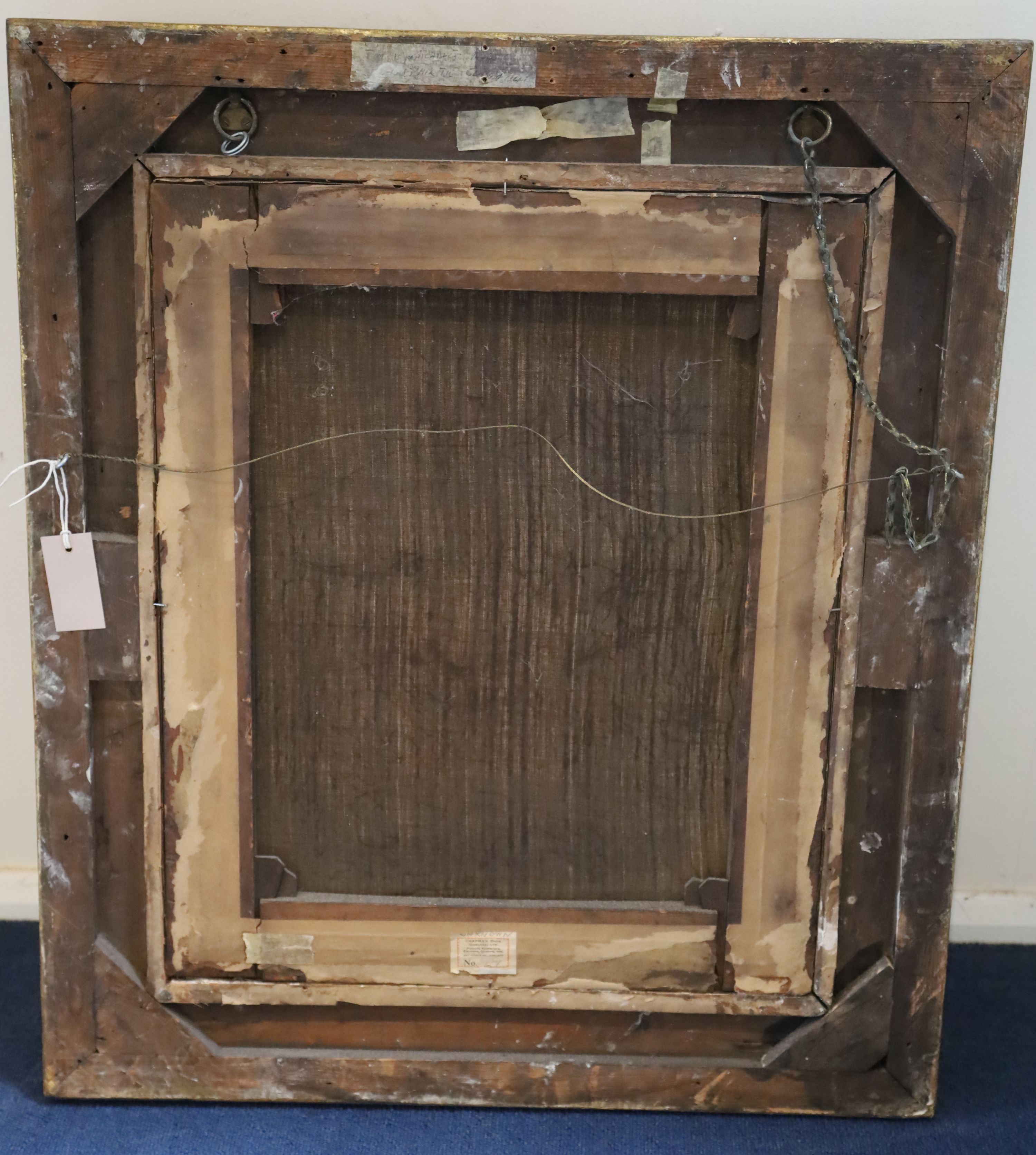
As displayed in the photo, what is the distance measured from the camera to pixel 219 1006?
139 centimetres

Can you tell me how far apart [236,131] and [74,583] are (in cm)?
59

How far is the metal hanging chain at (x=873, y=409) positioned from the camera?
120 centimetres

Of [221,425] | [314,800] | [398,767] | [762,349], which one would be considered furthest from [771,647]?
[221,425]

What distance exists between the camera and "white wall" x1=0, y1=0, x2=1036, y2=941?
4.59 ft

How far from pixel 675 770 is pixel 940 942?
422 millimetres

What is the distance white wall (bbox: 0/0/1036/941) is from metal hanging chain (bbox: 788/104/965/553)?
308 millimetres

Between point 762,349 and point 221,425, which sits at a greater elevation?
point 762,349

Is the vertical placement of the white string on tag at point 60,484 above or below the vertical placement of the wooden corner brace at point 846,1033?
above

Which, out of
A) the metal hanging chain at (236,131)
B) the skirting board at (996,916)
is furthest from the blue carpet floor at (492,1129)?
the metal hanging chain at (236,131)

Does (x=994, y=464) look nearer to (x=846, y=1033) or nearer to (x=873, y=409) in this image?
(x=873, y=409)

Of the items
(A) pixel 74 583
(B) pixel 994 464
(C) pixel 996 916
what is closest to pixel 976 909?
(C) pixel 996 916

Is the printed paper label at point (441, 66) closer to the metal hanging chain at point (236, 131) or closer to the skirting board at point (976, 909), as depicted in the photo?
the metal hanging chain at point (236, 131)

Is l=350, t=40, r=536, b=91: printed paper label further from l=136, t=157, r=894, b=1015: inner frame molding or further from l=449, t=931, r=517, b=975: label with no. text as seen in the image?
l=449, t=931, r=517, b=975: label with no. text

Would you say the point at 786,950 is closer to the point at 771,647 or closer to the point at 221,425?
the point at 771,647
